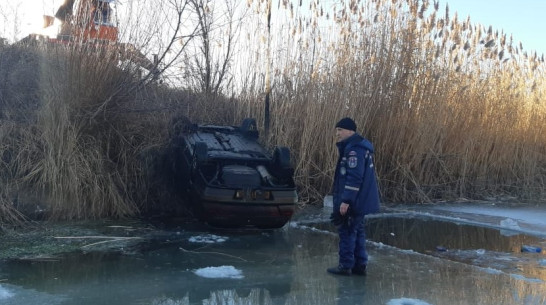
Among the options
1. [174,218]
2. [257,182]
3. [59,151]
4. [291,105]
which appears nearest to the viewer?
[257,182]

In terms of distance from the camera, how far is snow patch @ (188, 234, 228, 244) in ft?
20.9

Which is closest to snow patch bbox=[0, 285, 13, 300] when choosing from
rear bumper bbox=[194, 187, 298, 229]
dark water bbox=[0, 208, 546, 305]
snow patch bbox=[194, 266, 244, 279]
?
dark water bbox=[0, 208, 546, 305]

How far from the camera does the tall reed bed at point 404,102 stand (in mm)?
9539

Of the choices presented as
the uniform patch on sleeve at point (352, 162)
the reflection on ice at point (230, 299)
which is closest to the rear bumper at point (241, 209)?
the uniform patch on sleeve at point (352, 162)

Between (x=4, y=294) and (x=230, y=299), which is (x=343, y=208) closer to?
(x=230, y=299)

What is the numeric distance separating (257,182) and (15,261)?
264 centimetres

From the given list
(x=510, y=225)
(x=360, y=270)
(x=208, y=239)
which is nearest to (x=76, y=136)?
(x=208, y=239)

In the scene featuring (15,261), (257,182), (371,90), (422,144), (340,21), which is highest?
(340,21)

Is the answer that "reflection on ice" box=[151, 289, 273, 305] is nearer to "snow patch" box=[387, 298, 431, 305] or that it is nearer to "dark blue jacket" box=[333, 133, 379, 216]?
"snow patch" box=[387, 298, 431, 305]

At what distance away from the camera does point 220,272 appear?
5.04 meters

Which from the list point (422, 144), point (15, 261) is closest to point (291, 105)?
point (422, 144)

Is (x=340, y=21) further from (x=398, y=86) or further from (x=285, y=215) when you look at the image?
(x=285, y=215)

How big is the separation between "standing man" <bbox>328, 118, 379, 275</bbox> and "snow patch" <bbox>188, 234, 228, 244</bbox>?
1.68 metres

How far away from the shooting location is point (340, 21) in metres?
10.1
